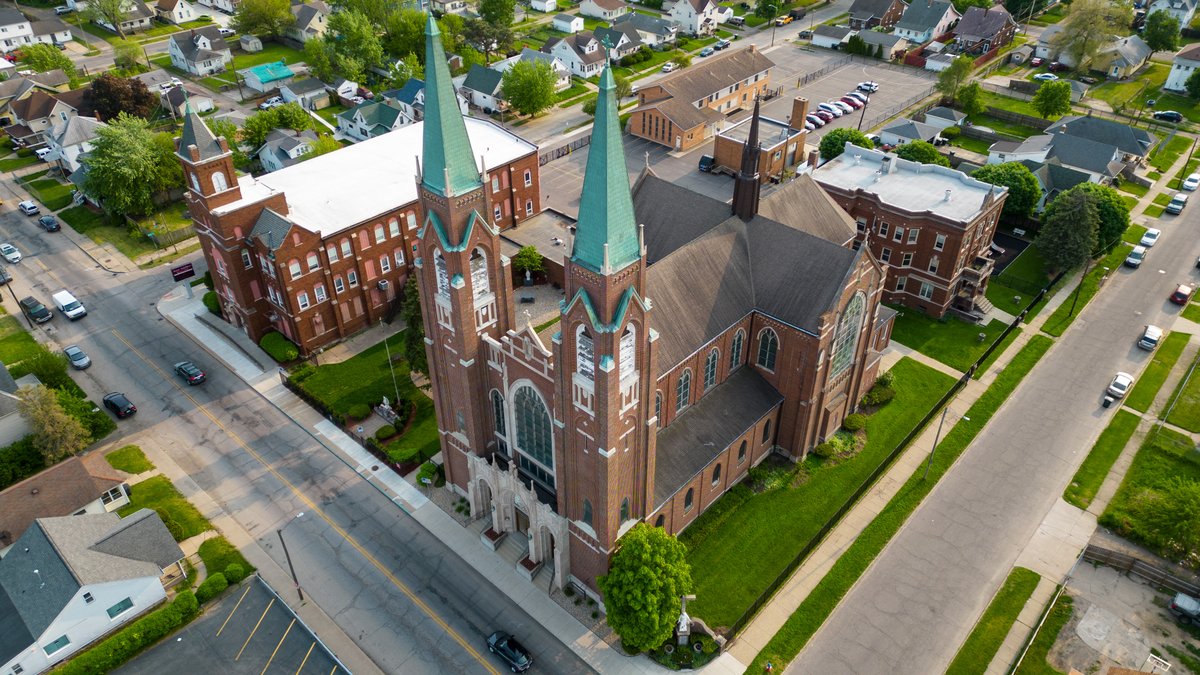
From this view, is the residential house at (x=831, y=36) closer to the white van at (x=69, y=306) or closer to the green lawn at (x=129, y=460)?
the white van at (x=69, y=306)

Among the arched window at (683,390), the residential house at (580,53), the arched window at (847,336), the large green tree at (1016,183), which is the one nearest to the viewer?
the arched window at (683,390)

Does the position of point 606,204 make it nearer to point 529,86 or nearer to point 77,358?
point 77,358

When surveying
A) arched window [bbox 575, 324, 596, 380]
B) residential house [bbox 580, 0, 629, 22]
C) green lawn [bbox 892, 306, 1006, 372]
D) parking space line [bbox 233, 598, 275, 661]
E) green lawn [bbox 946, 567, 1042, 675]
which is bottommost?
green lawn [bbox 946, 567, 1042, 675]

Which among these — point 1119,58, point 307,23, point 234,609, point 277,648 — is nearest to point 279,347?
point 234,609

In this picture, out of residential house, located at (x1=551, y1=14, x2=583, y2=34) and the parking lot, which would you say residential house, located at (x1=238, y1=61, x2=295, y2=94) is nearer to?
residential house, located at (x1=551, y1=14, x2=583, y2=34)

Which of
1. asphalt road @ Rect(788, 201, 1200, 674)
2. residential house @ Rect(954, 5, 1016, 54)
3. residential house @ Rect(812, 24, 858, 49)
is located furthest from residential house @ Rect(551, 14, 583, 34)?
asphalt road @ Rect(788, 201, 1200, 674)

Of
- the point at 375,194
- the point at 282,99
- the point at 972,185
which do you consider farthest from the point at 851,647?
the point at 282,99

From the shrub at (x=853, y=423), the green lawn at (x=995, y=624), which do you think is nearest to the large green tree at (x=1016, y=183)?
the shrub at (x=853, y=423)
